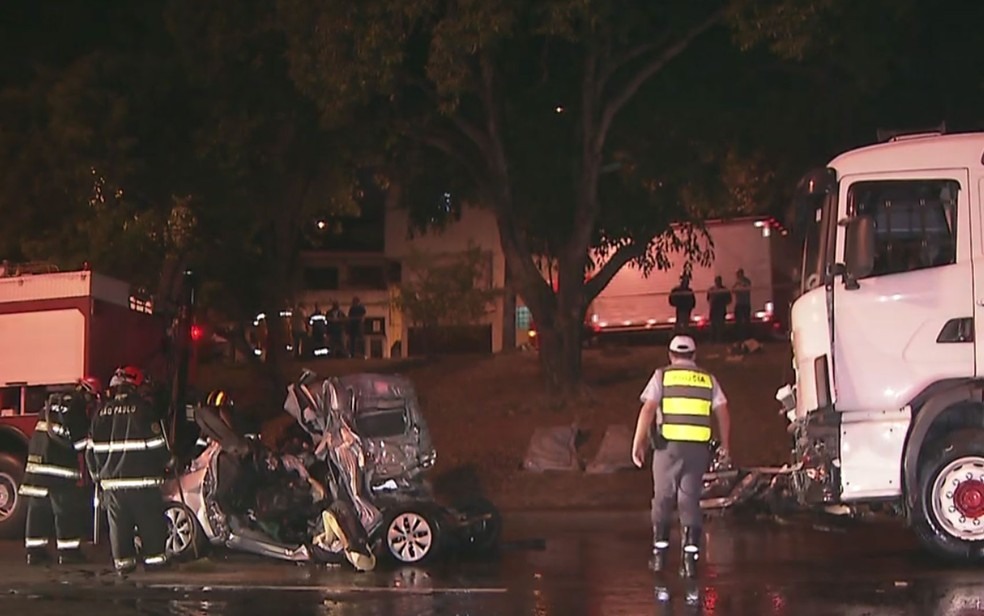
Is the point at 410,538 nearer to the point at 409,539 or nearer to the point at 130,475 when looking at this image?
the point at 409,539

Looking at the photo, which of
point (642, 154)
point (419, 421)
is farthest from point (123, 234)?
point (419, 421)

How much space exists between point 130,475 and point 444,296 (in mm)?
→ 17625

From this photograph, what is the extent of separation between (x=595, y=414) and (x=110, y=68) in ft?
29.7

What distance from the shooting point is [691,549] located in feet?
33.2

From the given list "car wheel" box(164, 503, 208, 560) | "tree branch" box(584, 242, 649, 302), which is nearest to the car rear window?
"car wheel" box(164, 503, 208, 560)

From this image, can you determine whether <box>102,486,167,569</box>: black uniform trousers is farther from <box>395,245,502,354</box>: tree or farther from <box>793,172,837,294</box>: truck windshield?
<box>395,245,502,354</box>: tree

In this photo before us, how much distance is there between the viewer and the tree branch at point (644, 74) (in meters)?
18.3

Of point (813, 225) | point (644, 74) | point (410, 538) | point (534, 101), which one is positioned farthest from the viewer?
point (534, 101)

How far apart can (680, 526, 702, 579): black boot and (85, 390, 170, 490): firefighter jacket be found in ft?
14.1

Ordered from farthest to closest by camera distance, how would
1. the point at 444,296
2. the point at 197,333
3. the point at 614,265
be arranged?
the point at 444,296 < the point at 614,265 < the point at 197,333

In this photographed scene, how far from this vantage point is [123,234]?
20625 millimetres

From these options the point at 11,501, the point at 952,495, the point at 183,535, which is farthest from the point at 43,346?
the point at 952,495

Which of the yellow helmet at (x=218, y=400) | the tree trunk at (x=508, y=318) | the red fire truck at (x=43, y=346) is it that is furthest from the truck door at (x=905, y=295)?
the tree trunk at (x=508, y=318)

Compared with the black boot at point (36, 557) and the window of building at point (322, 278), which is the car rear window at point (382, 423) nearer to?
the black boot at point (36, 557)
